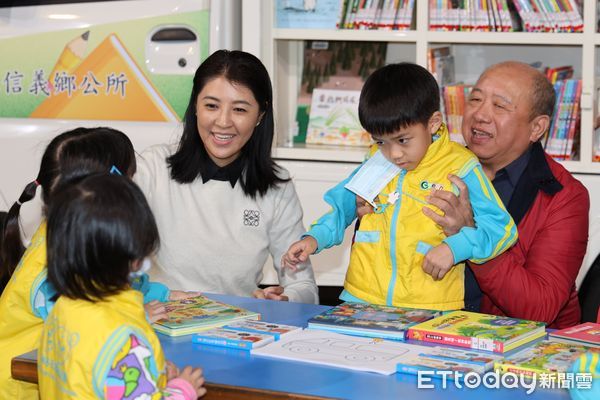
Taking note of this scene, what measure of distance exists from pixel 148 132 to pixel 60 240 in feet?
6.95

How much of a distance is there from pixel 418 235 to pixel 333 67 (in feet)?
6.79

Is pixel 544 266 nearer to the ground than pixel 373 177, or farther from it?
nearer to the ground

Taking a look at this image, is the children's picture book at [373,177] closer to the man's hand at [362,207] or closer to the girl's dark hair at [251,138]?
the man's hand at [362,207]

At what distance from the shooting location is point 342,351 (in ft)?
5.83

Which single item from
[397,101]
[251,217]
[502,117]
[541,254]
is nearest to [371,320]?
[397,101]

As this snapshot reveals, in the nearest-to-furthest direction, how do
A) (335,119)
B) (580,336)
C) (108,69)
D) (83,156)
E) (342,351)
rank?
(342,351) < (580,336) < (83,156) < (108,69) < (335,119)

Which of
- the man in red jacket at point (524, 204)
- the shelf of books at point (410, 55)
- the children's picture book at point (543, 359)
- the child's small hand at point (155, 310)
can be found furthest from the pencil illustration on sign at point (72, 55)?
the children's picture book at point (543, 359)

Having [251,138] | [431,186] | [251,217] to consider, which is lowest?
[251,217]

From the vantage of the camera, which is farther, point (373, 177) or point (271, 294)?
point (271, 294)

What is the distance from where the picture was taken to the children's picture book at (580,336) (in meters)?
1.85

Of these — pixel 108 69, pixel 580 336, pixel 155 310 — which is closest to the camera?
pixel 580 336

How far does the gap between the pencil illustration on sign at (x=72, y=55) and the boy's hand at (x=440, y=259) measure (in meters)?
2.15

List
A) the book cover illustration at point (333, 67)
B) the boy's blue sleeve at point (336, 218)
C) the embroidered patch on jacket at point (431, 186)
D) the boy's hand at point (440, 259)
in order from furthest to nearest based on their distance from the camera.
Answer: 1. the book cover illustration at point (333, 67)
2. the boy's blue sleeve at point (336, 218)
3. the embroidered patch on jacket at point (431, 186)
4. the boy's hand at point (440, 259)

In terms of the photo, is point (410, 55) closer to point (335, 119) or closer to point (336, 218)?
point (335, 119)
